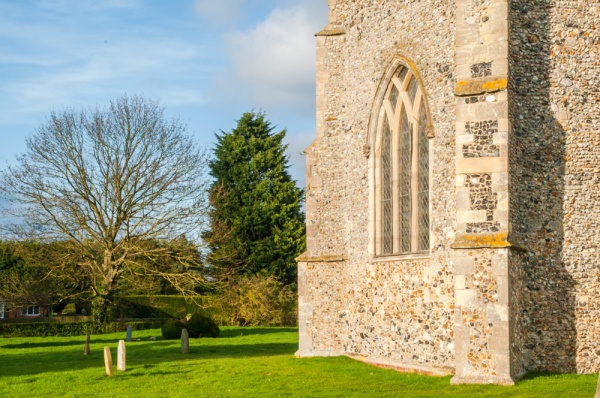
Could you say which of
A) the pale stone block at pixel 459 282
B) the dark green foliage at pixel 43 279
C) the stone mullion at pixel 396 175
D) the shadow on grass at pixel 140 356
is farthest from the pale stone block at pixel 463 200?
the dark green foliage at pixel 43 279

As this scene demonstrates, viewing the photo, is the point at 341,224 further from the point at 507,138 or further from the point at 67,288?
the point at 67,288

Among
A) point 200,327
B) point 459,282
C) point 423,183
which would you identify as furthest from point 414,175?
point 200,327

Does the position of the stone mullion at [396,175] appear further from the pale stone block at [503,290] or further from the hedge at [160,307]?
the hedge at [160,307]

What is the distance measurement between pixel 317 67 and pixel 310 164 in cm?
246

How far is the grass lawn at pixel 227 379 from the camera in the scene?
13945mm

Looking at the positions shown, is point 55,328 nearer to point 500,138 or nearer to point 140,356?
point 140,356

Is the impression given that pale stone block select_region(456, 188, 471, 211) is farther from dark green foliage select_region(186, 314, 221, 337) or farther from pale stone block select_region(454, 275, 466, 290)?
dark green foliage select_region(186, 314, 221, 337)

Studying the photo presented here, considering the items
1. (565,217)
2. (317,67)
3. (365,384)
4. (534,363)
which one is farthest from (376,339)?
(317,67)

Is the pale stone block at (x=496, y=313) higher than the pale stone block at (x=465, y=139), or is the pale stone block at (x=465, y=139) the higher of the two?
the pale stone block at (x=465, y=139)

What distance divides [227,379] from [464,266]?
218 inches

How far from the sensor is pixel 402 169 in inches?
691

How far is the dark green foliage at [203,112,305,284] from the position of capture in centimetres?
4356

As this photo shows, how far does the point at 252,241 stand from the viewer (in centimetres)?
4431

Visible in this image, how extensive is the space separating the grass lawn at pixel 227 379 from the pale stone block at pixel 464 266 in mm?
1996
